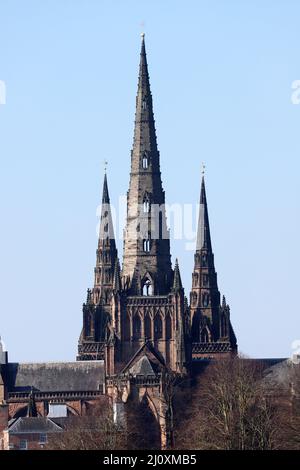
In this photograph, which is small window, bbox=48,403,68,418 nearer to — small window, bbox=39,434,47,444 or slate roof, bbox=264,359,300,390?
small window, bbox=39,434,47,444

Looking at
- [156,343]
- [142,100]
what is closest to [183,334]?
[156,343]

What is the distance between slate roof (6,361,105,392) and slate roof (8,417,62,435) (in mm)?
14685

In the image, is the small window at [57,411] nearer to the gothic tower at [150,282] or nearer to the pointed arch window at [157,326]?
the gothic tower at [150,282]

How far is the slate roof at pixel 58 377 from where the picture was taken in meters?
193

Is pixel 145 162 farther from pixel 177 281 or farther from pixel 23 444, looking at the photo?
pixel 23 444

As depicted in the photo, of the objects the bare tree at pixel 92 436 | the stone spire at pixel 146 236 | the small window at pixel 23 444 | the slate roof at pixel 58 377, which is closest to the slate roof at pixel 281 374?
the stone spire at pixel 146 236

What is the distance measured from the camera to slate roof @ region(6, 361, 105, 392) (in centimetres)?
19325

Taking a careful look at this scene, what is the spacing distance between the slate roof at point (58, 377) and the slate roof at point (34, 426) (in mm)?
14685

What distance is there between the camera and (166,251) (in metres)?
189

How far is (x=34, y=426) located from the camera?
176000 mm

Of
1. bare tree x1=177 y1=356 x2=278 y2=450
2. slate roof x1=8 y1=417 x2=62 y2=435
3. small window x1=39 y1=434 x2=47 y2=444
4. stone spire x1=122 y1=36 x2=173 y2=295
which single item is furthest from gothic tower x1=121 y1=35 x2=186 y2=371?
small window x1=39 y1=434 x2=47 y2=444

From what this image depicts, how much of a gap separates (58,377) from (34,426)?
17.9m

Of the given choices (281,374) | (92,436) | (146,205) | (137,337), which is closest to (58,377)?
(137,337)
